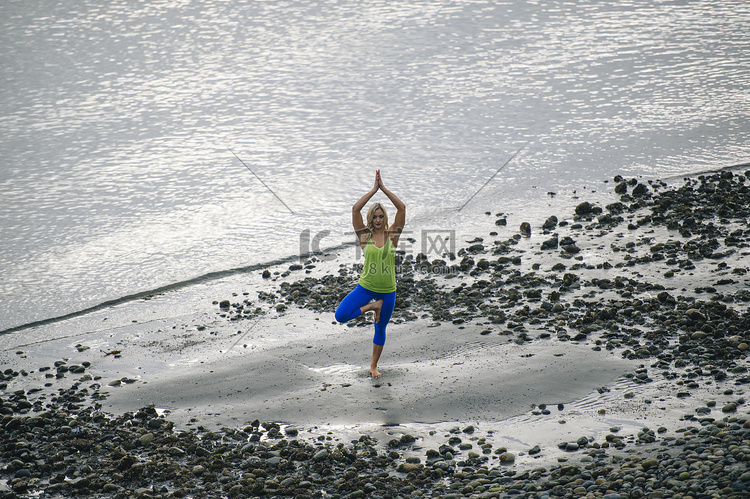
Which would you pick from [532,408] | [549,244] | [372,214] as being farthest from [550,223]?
[532,408]

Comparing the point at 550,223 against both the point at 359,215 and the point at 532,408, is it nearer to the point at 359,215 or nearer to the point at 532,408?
the point at 359,215

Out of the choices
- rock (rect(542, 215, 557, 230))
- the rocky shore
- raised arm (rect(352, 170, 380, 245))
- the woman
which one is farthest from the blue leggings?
rock (rect(542, 215, 557, 230))

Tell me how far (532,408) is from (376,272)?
81.6 inches

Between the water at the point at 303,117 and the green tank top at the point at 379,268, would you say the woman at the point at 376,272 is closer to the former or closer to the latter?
the green tank top at the point at 379,268

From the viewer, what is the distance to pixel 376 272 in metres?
8.09

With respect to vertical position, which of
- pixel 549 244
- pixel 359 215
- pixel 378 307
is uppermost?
pixel 359 215

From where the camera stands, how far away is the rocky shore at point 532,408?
612cm

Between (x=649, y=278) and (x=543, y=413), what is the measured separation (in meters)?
3.34

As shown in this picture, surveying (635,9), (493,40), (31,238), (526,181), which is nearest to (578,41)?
(493,40)

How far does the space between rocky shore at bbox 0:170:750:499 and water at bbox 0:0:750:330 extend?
5.42 feet

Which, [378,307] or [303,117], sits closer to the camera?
[378,307]

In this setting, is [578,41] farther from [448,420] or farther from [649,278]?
[448,420]

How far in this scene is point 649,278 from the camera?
9742 mm

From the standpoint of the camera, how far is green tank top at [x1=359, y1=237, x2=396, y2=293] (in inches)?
318
